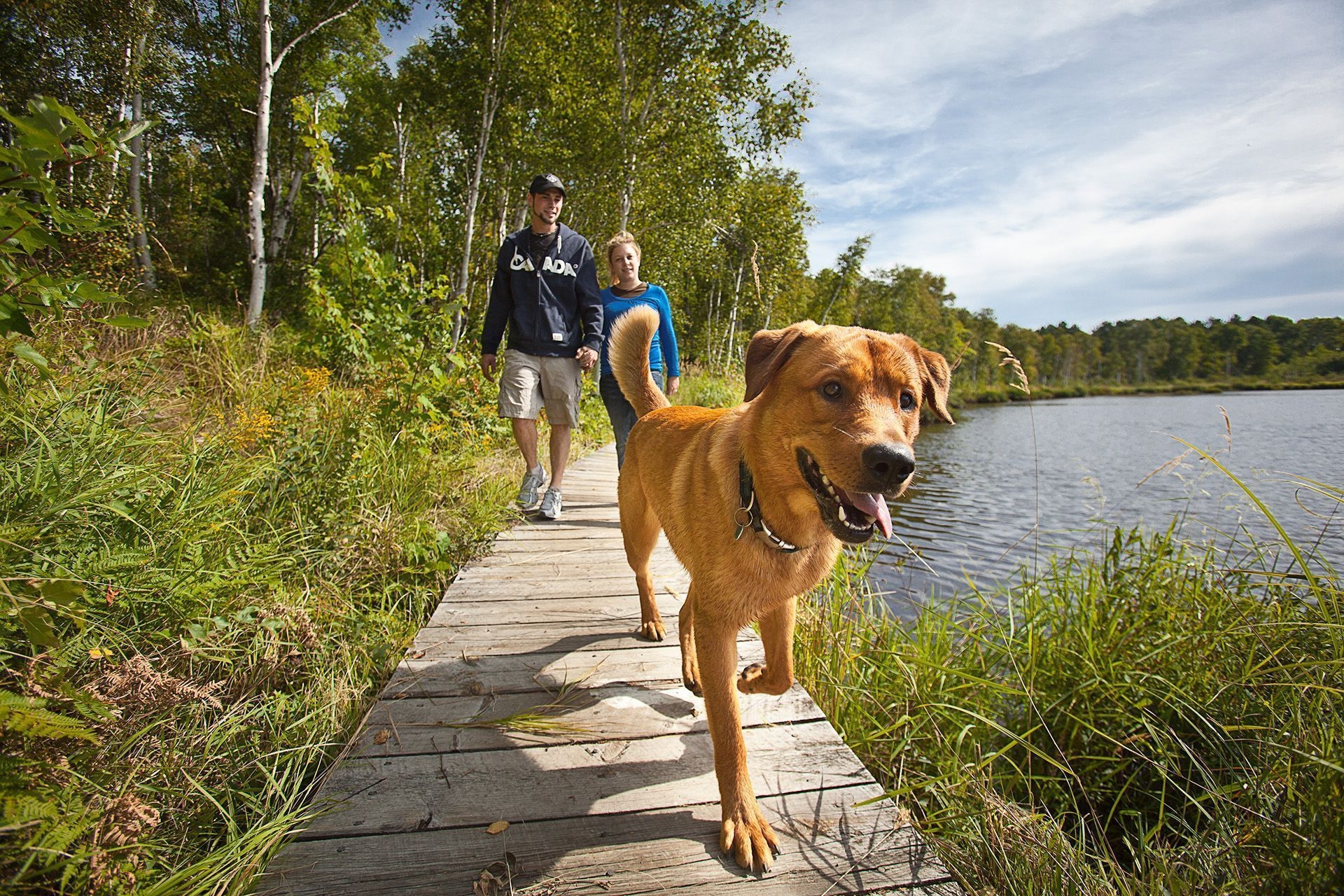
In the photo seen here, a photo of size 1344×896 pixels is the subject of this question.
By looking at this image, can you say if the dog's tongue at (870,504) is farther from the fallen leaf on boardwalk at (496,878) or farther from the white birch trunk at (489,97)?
the white birch trunk at (489,97)

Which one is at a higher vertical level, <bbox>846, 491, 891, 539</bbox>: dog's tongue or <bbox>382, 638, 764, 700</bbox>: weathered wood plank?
<bbox>846, 491, 891, 539</bbox>: dog's tongue

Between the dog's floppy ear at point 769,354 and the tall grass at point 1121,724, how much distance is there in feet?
4.61

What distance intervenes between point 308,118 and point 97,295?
12.9ft

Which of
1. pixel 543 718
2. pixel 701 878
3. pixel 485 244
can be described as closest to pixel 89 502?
pixel 543 718

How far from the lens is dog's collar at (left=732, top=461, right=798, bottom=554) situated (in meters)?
1.87

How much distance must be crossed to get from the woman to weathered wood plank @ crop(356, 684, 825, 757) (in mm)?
2539

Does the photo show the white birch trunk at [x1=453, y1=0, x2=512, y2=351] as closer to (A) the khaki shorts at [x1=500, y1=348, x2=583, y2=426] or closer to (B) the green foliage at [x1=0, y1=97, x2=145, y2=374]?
(A) the khaki shorts at [x1=500, y1=348, x2=583, y2=426]

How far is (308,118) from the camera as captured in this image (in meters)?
4.33

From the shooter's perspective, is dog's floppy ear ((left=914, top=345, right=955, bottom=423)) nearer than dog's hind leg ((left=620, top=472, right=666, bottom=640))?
Yes

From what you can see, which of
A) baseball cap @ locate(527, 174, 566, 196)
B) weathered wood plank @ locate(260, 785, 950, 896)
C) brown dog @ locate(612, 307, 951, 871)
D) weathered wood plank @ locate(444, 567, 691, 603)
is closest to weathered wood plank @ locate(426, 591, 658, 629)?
weathered wood plank @ locate(444, 567, 691, 603)

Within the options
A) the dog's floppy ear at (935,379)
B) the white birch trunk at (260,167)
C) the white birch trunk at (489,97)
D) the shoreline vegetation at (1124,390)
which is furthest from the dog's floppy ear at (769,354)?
the shoreline vegetation at (1124,390)

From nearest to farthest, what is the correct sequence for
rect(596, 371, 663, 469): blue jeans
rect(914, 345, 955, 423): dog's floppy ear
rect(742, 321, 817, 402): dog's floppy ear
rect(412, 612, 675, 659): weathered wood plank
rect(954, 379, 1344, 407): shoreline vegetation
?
1. rect(742, 321, 817, 402): dog's floppy ear
2. rect(914, 345, 955, 423): dog's floppy ear
3. rect(412, 612, 675, 659): weathered wood plank
4. rect(596, 371, 663, 469): blue jeans
5. rect(954, 379, 1344, 407): shoreline vegetation

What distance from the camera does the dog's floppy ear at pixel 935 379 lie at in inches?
84.7

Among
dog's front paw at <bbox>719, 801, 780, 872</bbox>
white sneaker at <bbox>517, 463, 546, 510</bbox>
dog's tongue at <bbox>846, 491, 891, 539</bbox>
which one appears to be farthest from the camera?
white sneaker at <bbox>517, 463, 546, 510</bbox>
